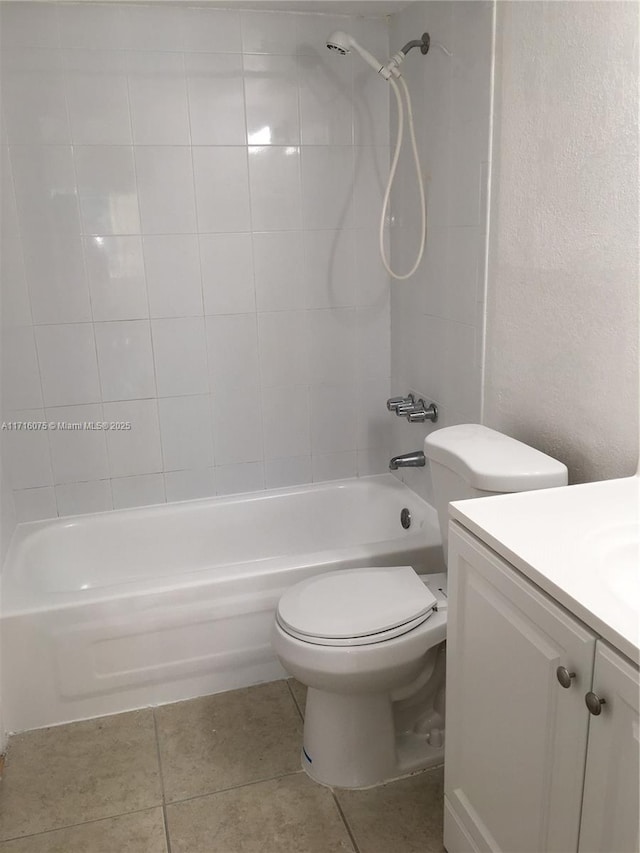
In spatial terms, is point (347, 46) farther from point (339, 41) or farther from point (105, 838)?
point (105, 838)

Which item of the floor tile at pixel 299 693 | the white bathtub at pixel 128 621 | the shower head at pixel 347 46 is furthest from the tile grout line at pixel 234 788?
the shower head at pixel 347 46

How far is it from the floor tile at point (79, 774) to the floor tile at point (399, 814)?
1.66 ft

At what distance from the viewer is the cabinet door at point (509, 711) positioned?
3.32ft

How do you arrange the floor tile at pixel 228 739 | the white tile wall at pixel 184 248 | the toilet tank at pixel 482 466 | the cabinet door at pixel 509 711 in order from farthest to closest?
the white tile wall at pixel 184 248 → the floor tile at pixel 228 739 → the toilet tank at pixel 482 466 → the cabinet door at pixel 509 711

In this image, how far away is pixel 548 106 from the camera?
1.56 m

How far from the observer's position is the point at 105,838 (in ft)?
5.31

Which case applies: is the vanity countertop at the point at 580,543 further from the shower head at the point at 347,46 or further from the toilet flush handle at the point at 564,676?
the shower head at the point at 347,46

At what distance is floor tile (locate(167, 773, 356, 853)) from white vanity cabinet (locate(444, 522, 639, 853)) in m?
0.32

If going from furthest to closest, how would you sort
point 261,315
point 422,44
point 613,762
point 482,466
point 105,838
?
point 261,315, point 422,44, point 105,838, point 482,466, point 613,762

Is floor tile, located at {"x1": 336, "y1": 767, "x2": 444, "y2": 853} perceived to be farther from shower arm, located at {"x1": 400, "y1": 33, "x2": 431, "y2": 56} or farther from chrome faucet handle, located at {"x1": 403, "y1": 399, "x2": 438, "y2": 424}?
shower arm, located at {"x1": 400, "y1": 33, "x2": 431, "y2": 56}

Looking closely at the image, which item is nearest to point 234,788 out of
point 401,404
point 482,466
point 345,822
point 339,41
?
point 345,822

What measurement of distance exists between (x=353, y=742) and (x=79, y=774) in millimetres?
740

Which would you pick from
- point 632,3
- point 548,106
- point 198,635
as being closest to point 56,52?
point 548,106

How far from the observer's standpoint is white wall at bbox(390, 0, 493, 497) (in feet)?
6.15
